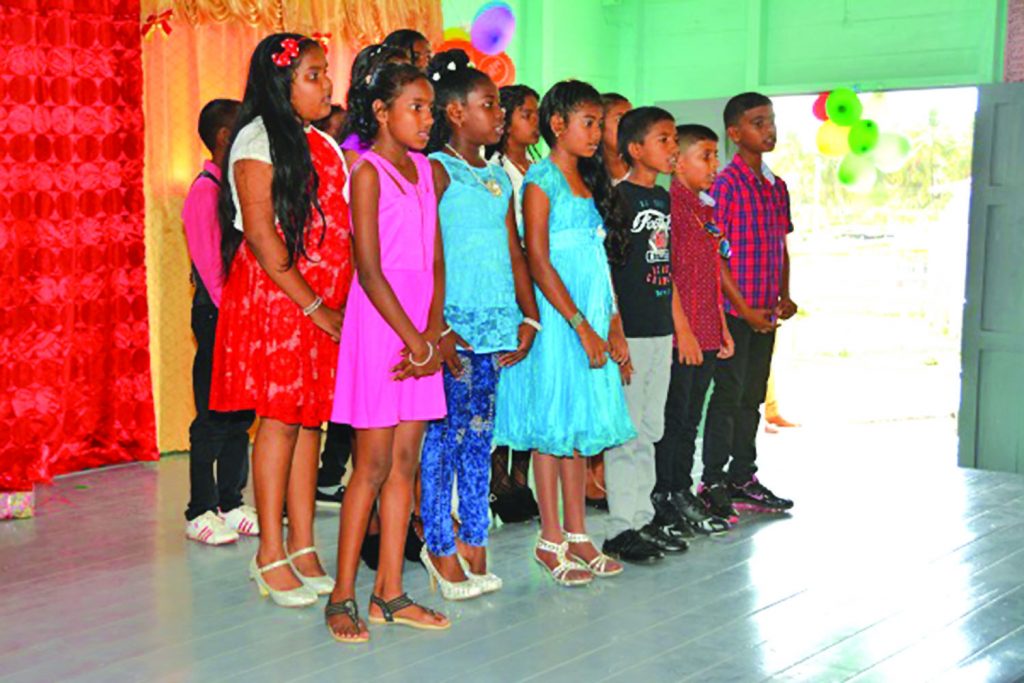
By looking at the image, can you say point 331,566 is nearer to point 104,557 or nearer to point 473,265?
point 104,557

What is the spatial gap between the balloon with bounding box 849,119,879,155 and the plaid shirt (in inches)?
90.4

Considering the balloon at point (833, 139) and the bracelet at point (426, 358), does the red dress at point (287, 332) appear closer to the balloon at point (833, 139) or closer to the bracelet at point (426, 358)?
the bracelet at point (426, 358)

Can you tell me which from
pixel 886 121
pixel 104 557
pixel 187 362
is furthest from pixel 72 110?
pixel 886 121

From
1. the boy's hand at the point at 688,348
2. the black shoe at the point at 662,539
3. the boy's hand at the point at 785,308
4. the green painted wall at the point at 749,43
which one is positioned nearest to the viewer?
the black shoe at the point at 662,539

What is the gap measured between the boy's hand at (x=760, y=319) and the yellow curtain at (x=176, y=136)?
261 cm

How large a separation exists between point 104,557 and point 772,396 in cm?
417

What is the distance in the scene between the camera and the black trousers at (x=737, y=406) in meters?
4.71

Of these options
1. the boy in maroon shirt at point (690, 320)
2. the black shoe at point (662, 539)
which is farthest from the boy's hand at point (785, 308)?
the black shoe at point (662, 539)

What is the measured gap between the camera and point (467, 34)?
22.5 feet

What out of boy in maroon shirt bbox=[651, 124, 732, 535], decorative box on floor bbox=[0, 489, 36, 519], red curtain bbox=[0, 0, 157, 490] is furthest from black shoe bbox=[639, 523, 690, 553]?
red curtain bbox=[0, 0, 157, 490]

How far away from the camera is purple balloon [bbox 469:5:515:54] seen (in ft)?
20.8

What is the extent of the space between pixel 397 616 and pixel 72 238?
2.80m

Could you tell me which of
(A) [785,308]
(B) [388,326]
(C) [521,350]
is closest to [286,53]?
(B) [388,326]

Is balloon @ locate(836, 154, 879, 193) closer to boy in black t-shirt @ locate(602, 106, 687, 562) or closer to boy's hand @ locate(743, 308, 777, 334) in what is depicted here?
boy's hand @ locate(743, 308, 777, 334)
